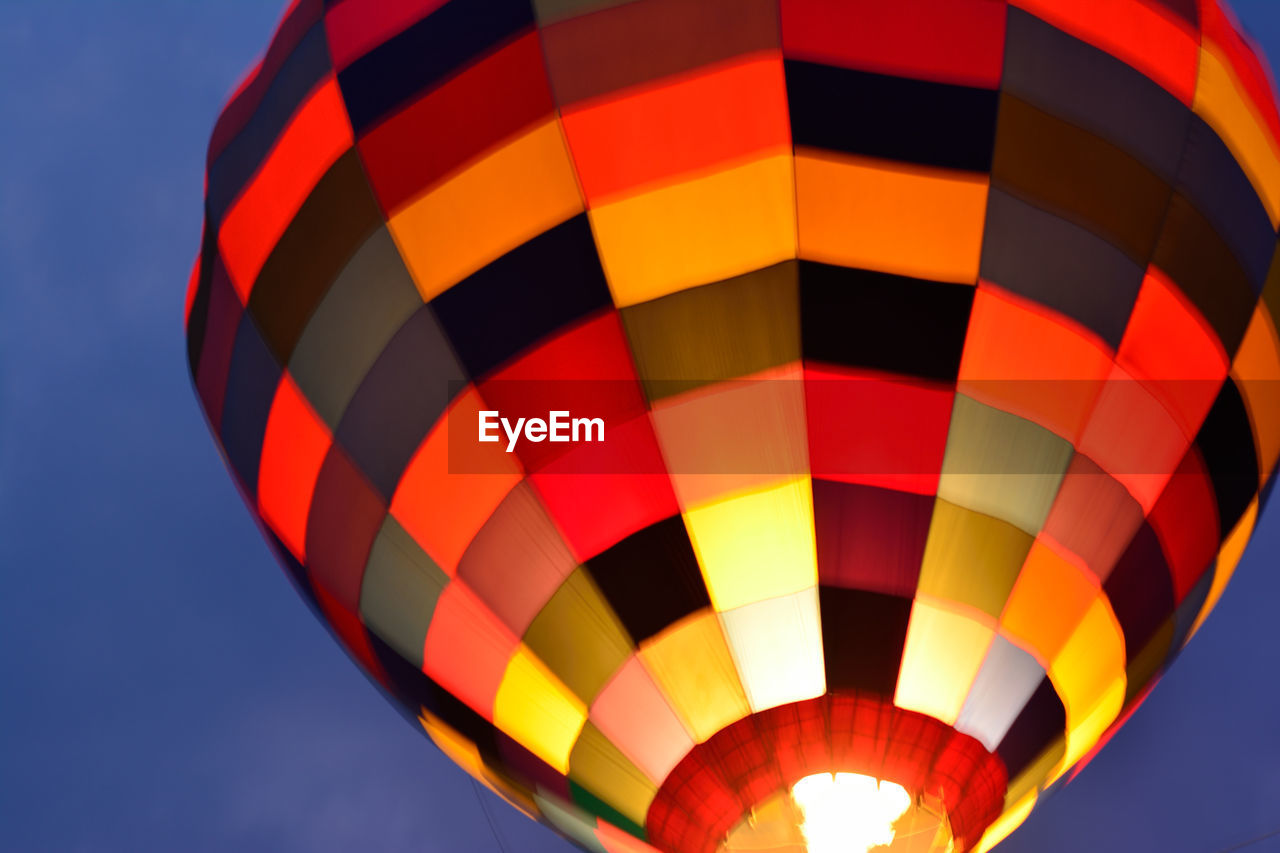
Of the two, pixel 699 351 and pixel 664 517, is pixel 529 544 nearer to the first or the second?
pixel 664 517

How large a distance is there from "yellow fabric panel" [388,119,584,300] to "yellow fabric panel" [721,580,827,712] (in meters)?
1.43

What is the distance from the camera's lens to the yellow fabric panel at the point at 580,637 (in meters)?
3.81

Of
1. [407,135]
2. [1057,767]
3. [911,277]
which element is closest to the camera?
[911,277]

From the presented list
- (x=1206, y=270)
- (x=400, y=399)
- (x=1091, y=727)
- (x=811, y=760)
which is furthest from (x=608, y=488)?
(x=1206, y=270)

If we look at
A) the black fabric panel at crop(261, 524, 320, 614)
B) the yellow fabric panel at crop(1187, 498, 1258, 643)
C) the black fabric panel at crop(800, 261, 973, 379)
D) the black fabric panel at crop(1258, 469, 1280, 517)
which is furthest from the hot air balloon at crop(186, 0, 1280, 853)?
the black fabric panel at crop(261, 524, 320, 614)

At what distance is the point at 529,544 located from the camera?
382cm

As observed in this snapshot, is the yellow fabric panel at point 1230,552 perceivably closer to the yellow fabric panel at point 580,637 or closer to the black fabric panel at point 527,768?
the yellow fabric panel at point 580,637

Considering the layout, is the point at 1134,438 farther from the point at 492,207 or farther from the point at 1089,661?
the point at 492,207

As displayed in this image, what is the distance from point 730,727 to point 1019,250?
5.99ft

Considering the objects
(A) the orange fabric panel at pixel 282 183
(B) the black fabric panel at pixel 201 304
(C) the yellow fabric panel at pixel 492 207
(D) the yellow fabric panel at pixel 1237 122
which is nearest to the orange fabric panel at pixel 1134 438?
(D) the yellow fabric panel at pixel 1237 122

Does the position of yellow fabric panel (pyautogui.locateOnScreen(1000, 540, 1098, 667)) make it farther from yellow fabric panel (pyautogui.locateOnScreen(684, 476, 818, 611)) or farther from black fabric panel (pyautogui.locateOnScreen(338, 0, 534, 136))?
black fabric panel (pyautogui.locateOnScreen(338, 0, 534, 136))

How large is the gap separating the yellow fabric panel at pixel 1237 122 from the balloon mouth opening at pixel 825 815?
2542 mm

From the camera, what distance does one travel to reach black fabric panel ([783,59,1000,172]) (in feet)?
11.9

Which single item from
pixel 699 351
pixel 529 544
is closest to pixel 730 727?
pixel 529 544
